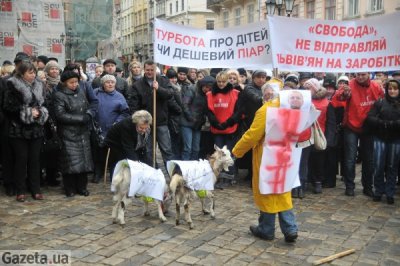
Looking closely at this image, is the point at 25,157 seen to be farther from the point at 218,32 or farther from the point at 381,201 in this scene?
the point at 381,201

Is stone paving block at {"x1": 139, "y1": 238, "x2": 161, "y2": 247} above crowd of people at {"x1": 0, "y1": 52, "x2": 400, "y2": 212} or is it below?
below

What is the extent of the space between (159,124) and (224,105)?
3.87 feet

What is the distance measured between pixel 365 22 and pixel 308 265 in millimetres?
3973

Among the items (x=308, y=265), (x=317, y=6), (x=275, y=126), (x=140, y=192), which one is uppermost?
(x=317, y=6)

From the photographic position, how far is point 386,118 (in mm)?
7012

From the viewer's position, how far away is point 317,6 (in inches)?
1237

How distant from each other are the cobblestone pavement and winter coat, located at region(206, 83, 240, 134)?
1318 mm

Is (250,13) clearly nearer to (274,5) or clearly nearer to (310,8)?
(310,8)

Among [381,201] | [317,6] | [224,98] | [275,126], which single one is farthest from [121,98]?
[317,6]

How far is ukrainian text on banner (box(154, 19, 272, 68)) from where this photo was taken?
704 centimetres

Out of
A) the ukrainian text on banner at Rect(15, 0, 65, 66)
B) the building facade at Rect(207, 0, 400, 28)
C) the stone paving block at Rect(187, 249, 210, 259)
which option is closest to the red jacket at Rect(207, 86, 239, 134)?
the stone paving block at Rect(187, 249, 210, 259)

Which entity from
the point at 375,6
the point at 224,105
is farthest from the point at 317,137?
the point at 375,6

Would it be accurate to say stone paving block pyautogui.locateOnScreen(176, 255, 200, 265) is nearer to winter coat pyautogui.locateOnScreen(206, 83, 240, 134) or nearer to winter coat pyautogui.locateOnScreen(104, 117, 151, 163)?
winter coat pyautogui.locateOnScreen(104, 117, 151, 163)

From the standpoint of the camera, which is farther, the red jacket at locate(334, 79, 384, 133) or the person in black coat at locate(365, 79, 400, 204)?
the red jacket at locate(334, 79, 384, 133)
